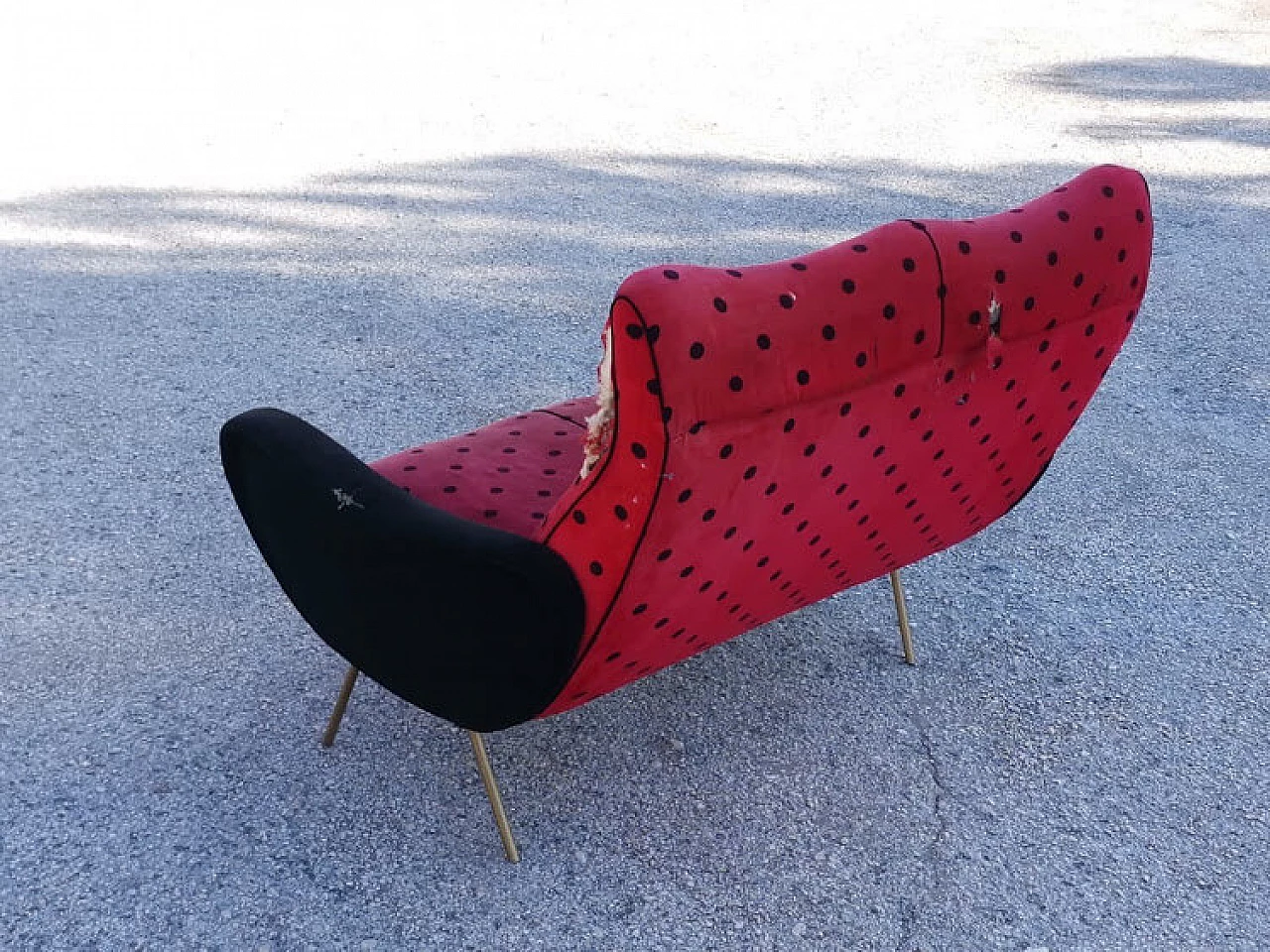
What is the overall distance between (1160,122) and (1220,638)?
3698mm

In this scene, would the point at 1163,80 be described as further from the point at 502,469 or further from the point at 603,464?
the point at 603,464

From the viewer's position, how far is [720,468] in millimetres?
1814

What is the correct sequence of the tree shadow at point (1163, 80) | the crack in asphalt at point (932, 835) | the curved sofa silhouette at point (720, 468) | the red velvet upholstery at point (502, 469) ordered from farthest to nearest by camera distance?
the tree shadow at point (1163, 80) → the red velvet upholstery at point (502, 469) → the crack in asphalt at point (932, 835) → the curved sofa silhouette at point (720, 468)

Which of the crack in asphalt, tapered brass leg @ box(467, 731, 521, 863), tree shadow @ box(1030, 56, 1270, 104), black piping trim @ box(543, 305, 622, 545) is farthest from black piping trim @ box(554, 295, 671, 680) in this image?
tree shadow @ box(1030, 56, 1270, 104)

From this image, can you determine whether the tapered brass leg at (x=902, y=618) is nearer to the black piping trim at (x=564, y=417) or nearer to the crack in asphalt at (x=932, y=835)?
the crack in asphalt at (x=932, y=835)

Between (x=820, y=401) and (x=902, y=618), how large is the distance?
3.53 feet

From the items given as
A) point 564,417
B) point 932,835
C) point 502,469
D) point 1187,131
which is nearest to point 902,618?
point 932,835

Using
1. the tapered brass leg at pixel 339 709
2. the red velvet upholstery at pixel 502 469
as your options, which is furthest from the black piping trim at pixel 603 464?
the tapered brass leg at pixel 339 709

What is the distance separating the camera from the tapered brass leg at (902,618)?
2.79m

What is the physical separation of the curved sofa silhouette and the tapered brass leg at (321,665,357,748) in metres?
0.11

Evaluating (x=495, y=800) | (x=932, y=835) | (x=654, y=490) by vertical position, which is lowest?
(x=932, y=835)

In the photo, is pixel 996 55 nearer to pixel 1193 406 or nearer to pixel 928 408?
pixel 1193 406

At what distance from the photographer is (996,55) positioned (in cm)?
679

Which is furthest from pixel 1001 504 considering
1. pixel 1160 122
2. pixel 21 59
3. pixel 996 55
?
pixel 21 59
